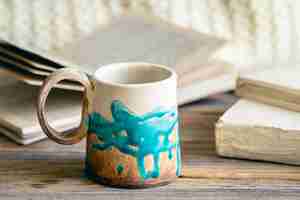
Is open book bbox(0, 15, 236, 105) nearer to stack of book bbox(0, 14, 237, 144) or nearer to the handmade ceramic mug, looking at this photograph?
stack of book bbox(0, 14, 237, 144)

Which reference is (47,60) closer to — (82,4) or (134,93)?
(134,93)

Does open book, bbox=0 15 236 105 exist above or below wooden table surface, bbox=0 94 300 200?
above

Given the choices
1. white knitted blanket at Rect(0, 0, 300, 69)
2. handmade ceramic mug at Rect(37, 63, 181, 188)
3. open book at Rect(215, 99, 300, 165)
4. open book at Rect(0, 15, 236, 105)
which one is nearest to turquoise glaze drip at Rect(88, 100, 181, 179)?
handmade ceramic mug at Rect(37, 63, 181, 188)

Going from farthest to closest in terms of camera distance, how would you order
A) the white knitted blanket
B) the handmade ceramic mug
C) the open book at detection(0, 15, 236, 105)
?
1. the white knitted blanket
2. the open book at detection(0, 15, 236, 105)
3. the handmade ceramic mug

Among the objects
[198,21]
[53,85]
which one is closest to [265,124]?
[53,85]

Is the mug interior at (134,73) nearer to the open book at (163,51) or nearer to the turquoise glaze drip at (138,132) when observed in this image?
the turquoise glaze drip at (138,132)

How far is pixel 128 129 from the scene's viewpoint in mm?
795

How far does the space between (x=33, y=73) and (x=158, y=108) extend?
0.24 metres

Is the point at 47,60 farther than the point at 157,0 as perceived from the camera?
No

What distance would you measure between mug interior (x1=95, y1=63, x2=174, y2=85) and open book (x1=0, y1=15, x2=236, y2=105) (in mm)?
196

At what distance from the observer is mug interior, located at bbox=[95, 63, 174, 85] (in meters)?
0.86

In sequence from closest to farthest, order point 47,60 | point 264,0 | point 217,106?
1. point 47,60
2. point 217,106
3. point 264,0

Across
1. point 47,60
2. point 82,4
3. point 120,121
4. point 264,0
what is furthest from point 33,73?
point 264,0

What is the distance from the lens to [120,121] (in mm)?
794
